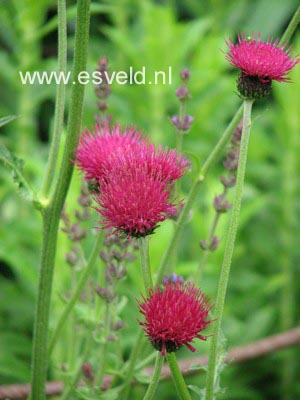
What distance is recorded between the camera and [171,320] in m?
0.73

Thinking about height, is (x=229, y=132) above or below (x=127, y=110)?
below

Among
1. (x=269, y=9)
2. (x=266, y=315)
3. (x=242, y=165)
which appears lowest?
(x=266, y=315)

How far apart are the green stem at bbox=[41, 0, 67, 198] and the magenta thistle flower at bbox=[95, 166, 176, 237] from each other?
0.60ft

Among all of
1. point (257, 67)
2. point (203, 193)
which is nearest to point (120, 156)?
point (257, 67)

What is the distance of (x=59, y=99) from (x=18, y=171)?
0.10 m

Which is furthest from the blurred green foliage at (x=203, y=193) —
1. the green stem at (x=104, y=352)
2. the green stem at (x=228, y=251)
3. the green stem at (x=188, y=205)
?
the green stem at (x=228, y=251)

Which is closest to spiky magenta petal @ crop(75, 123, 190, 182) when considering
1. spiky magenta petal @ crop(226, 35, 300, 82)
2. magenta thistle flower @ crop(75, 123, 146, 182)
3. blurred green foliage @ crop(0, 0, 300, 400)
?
magenta thistle flower @ crop(75, 123, 146, 182)

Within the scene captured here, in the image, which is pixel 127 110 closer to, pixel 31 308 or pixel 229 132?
pixel 31 308

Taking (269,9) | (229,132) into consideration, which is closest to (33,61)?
(229,132)

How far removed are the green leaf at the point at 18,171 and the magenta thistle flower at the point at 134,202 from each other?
202mm

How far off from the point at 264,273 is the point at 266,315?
0.30 metres

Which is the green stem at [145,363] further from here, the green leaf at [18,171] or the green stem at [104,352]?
the green leaf at [18,171]

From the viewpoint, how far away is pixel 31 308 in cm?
177

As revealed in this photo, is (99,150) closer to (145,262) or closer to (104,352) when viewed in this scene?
(145,262)
